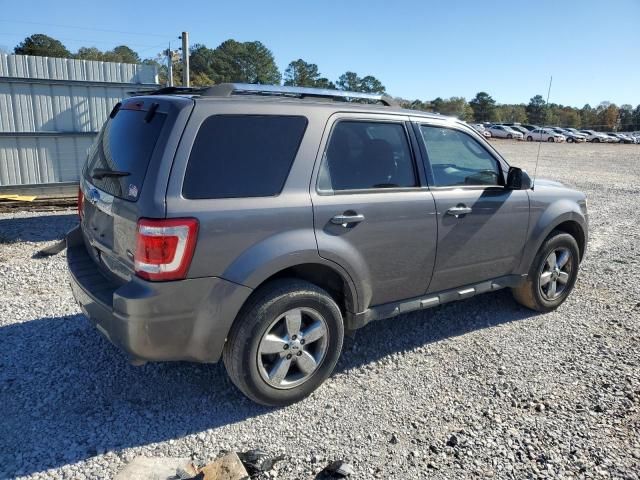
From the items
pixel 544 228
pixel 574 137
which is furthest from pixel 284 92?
pixel 574 137

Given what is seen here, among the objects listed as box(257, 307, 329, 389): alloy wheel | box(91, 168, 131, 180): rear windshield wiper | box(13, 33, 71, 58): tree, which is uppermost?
box(13, 33, 71, 58): tree

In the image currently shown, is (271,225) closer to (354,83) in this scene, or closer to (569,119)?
(354,83)

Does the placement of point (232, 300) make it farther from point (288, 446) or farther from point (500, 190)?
point (500, 190)

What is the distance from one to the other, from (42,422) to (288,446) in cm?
150

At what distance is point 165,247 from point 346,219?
1178 mm

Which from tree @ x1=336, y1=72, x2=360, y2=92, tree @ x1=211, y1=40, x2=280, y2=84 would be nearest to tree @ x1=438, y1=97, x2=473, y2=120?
tree @ x1=336, y1=72, x2=360, y2=92

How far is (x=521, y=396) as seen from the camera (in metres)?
3.54

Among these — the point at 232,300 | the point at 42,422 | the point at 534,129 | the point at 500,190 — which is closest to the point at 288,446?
the point at 232,300

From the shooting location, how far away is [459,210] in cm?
393

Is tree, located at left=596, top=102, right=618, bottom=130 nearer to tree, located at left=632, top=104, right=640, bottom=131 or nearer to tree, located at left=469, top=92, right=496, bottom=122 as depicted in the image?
tree, located at left=632, top=104, right=640, bottom=131

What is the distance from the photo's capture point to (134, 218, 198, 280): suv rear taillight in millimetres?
2691

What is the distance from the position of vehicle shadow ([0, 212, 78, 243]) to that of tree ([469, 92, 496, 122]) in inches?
3836

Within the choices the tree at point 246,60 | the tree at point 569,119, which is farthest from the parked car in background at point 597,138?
the tree at point 246,60

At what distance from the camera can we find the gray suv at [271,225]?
110 inches
